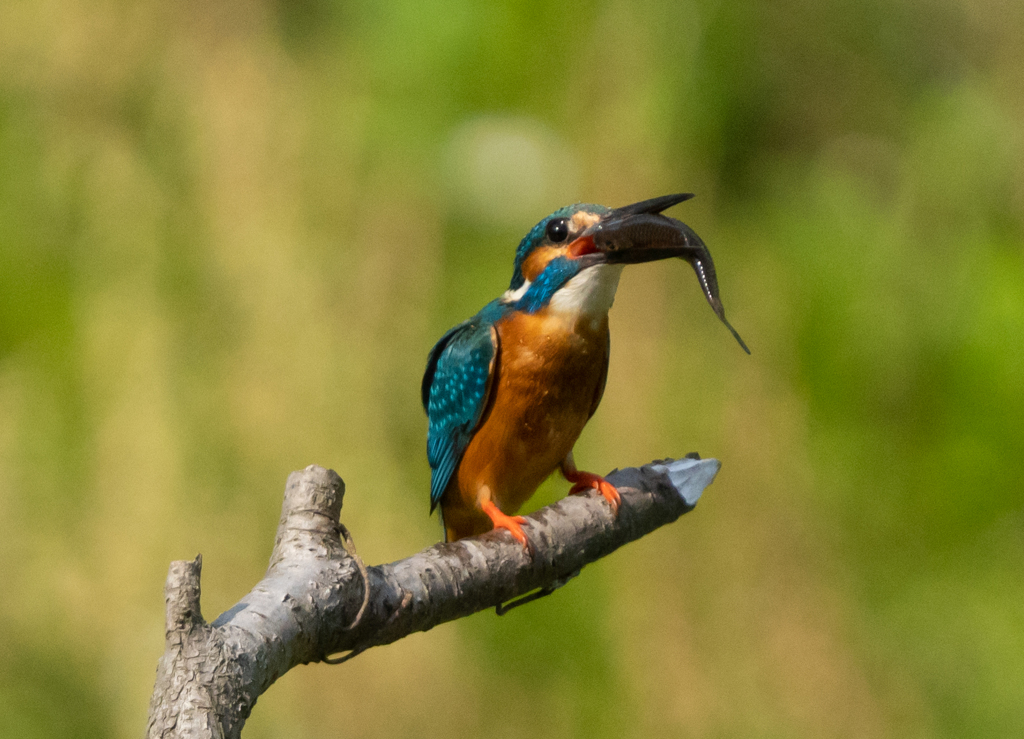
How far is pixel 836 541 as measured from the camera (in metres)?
2.65

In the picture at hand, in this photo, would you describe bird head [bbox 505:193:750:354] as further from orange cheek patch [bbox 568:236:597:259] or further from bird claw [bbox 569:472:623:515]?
bird claw [bbox 569:472:623:515]

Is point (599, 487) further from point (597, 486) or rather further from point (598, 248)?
point (598, 248)

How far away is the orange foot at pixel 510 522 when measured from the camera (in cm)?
132

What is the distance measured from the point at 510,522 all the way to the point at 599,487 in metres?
0.17

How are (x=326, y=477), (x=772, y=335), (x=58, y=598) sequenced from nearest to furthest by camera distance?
(x=326, y=477) → (x=58, y=598) → (x=772, y=335)

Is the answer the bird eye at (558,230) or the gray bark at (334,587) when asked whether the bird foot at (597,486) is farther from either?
the bird eye at (558,230)

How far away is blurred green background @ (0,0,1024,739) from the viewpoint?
256 cm

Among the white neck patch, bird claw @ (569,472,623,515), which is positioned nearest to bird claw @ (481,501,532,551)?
bird claw @ (569,472,623,515)

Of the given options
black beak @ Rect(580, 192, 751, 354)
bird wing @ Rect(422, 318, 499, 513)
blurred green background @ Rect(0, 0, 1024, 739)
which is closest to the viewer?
black beak @ Rect(580, 192, 751, 354)

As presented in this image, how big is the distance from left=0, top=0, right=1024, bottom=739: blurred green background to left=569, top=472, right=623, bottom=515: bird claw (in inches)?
39.7

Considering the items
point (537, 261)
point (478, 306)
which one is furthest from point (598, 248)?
point (478, 306)

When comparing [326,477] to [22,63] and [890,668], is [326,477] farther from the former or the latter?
[22,63]

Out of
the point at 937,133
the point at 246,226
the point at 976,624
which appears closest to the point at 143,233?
the point at 246,226

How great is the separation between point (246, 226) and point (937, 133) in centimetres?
210
